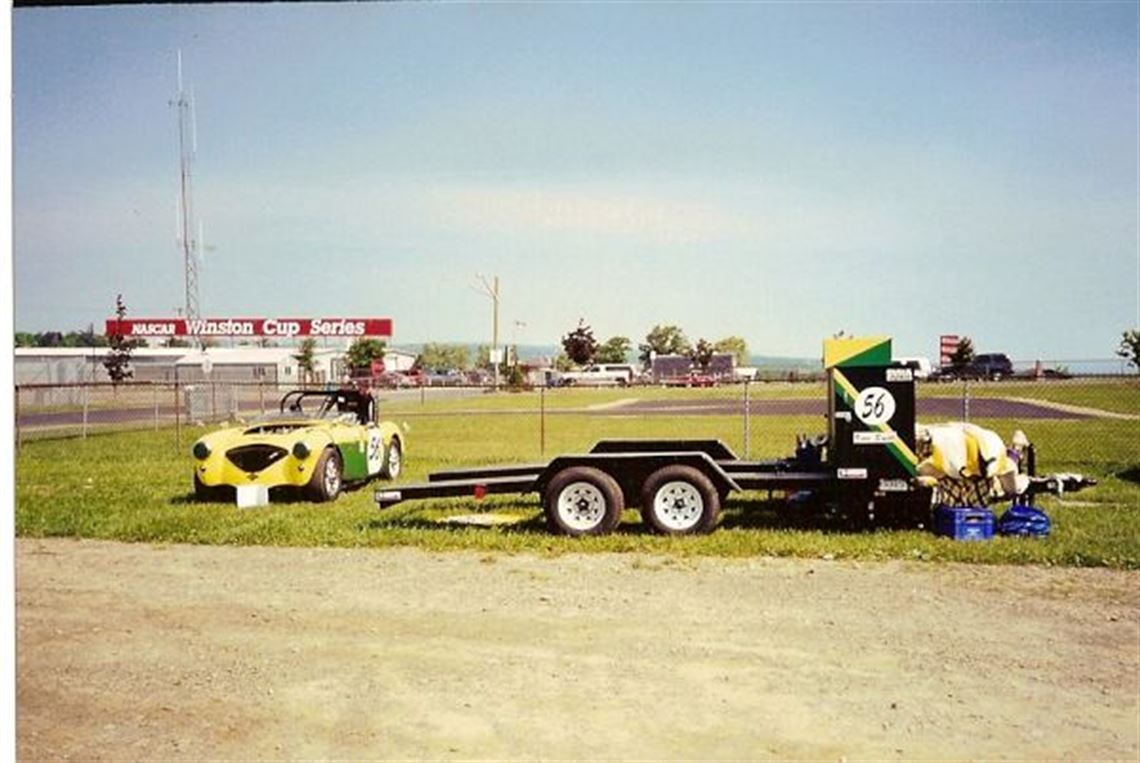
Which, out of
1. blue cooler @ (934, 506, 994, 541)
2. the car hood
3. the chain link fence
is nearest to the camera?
blue cooler @ (934, 506, 994, 541)

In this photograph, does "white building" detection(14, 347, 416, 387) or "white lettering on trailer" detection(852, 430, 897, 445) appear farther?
"white building" detection(14, 347, 416, 387)

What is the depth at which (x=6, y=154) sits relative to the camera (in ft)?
6.20

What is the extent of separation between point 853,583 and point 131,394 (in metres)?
13.8

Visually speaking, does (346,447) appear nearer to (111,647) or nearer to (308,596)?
(308,596)

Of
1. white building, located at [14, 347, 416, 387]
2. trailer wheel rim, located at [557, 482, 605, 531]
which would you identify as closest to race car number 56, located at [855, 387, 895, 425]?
trailer wheel rim, located at [557, 482, 605, 531]

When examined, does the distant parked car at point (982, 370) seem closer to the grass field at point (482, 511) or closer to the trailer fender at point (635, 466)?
the grass field at point (482, 511)

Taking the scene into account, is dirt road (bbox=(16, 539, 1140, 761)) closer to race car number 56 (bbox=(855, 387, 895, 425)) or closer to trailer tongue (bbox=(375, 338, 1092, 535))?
trailer tongue (bbox=(375, 338, 1092, 535))

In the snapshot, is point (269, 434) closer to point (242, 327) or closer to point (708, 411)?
point (242, 327)

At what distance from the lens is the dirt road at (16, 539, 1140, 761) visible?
337cm

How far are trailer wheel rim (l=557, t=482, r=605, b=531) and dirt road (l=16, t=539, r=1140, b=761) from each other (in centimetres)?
92

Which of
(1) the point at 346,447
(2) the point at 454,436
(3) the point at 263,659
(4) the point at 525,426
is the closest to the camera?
(3) the point at 263,659

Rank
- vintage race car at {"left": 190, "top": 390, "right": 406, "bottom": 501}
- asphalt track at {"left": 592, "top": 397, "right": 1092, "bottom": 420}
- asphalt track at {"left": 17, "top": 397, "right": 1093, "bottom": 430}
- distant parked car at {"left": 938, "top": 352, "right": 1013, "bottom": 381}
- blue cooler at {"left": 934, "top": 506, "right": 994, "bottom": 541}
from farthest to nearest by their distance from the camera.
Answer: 1. asphalt track at {"left": 17, "top": 397, "right": 1093, "bottom": 430}
2. asphalt track at {"left": 592, "top": 397, "right": 1092, "bottom": 420}
3. distant parked car at {"left": 938, "top": 352, "right": 1013, "bottom": 381}
4. vintage race car at {"left": 190, "top": 390, "right": 406, "bottom": 501}
5. blue cooler at {"left": 934, "top": 506, "right": 994, "bottom": 541}

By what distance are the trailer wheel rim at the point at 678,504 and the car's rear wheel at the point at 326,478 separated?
11.4 feet

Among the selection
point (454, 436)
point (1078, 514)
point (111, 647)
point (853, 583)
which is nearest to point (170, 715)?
point (111, 647)
